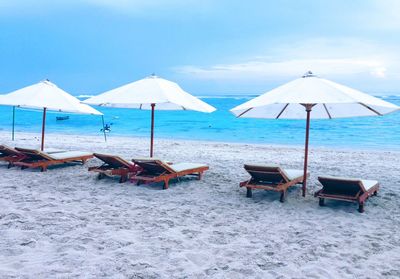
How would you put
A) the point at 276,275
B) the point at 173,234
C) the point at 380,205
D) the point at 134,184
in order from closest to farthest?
the point at 276,275 → the point at 173,234 → the point at 380,205 → the point at 134,184

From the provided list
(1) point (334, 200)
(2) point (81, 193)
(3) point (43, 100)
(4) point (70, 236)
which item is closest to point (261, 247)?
(4) point (70, 236)

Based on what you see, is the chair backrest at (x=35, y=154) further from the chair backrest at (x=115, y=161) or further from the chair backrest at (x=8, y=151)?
the chair backrest at (x=115, y=161)

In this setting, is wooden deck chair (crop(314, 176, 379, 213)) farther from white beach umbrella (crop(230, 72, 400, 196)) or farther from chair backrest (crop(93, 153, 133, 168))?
chair backrest (crop(93, 153, 133, 168))

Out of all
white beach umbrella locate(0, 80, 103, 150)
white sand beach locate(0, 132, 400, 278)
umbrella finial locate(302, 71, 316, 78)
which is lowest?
white sand beach locate(0, 132, 400, 278)

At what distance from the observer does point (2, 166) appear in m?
8.84

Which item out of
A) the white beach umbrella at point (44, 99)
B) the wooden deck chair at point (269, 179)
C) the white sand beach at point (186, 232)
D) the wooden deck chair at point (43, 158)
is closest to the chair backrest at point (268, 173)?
the wooden deck chair at point (269, 179)

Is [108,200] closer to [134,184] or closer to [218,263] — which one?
[134,184]

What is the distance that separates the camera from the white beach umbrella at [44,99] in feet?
27.8

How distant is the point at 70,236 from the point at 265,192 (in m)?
3.41

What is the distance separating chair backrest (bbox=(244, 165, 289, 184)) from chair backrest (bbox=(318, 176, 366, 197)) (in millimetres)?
634

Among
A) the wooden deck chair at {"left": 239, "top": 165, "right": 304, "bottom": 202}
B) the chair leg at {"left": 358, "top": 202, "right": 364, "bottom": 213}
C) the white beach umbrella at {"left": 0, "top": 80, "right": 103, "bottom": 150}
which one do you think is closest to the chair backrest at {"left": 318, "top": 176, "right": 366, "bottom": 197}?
the chair leg at {"left": 358, "top": 202, "right": 364, "bottom": 213}

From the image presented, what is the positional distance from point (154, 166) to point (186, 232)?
248 cm

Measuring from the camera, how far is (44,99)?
342 inches

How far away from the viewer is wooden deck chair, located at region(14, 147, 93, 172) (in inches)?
328
